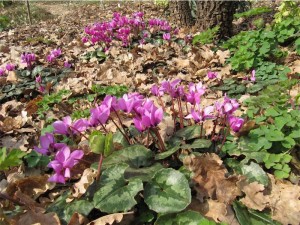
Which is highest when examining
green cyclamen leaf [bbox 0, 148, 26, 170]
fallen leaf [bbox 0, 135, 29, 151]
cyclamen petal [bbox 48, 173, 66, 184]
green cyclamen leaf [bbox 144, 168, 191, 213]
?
green cyclamen leaf [bbox 0, 148, 26, 170]

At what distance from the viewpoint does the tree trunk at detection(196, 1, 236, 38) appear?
20.5 ft

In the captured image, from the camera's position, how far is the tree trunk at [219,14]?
6.25 meters

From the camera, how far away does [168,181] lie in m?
1.99

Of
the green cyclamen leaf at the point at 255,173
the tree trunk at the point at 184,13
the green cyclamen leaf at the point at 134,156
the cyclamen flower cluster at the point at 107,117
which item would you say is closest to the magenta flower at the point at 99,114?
the cyclamen flower cluster at the point at 107,117

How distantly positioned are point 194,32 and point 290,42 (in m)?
2.02

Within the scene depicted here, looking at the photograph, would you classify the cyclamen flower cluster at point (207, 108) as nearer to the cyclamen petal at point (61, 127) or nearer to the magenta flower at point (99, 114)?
the magenta flower at point (99, 114)

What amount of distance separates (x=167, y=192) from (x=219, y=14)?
506 cm

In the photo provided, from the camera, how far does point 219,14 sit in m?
6.29

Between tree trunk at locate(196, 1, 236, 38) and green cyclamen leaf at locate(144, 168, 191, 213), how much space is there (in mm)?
4797

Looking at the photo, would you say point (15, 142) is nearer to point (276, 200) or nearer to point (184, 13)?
point (276, 200)

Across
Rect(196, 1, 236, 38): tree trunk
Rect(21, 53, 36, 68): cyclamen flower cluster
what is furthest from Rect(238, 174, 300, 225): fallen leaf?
Rect(196, 1, 236, 38): tree trunk

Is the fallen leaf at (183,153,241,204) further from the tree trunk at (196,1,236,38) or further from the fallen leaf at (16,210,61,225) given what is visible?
the tree trunk at (196,1,236,38)

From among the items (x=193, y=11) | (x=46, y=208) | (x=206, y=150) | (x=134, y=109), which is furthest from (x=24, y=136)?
(x=193, y=11)

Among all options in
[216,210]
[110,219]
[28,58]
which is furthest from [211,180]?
[28,58]
